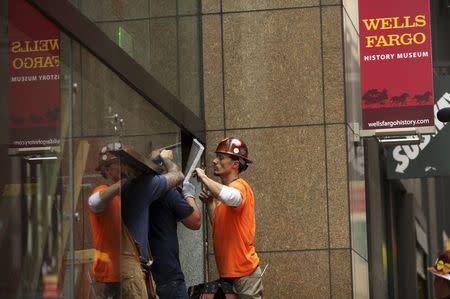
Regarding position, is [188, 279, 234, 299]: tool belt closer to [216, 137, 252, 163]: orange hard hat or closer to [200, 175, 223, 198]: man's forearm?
[200, 175, 223, 198]: man's forearm

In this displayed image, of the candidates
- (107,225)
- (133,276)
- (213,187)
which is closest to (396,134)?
(213,187)

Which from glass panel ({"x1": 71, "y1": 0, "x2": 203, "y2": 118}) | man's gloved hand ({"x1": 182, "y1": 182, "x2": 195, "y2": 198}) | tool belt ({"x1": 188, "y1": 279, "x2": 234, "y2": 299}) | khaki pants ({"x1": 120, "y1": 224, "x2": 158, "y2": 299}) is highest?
glass panel ({"x1": 71, "y1": 0, "x2": 203, "y2": 118})

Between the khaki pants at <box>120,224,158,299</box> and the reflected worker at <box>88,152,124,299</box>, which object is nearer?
the reflected worker at <box>88,152,124,299</box>

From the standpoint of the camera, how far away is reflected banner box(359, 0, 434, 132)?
57.7 ft

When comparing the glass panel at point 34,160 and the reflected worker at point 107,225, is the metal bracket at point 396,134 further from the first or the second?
the glass panel at point 34,160

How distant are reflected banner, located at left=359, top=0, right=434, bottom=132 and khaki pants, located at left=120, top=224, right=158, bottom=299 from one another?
6.33 m

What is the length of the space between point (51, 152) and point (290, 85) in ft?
22.2

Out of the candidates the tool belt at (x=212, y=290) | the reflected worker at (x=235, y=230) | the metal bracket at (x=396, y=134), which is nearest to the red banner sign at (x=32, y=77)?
the reflected worker at (x=235, y=230)

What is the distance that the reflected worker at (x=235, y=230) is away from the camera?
1314 cm

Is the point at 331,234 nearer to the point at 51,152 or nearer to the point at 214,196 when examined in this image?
the point at 214,196

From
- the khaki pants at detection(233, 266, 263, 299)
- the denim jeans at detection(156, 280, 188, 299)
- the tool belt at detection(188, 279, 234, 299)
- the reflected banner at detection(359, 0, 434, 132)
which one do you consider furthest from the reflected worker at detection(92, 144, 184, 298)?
the reflected banner at detection(359, 0, 434, 132)

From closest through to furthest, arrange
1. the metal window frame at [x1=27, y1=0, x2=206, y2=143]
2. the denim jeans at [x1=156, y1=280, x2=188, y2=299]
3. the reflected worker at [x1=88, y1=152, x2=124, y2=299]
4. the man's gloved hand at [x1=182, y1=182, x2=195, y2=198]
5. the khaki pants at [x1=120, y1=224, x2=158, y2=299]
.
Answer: the metal window frame at [x1=27, y1=0, x2=206, y2=143], the reflected worker at [x1=88, y1=152, x2=124, y2=299], the khaki pants at [x1=120, y1=224, x2=158, y2=299], the denim jeans at [x1=156, y1=280, x2=188, y2=299], the man's gloved hand at [x1=182, y1=182, x2=195, y2=198]

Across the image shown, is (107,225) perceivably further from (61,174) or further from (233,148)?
(233,148)

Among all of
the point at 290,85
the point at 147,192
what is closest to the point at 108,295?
the point at 147,192
